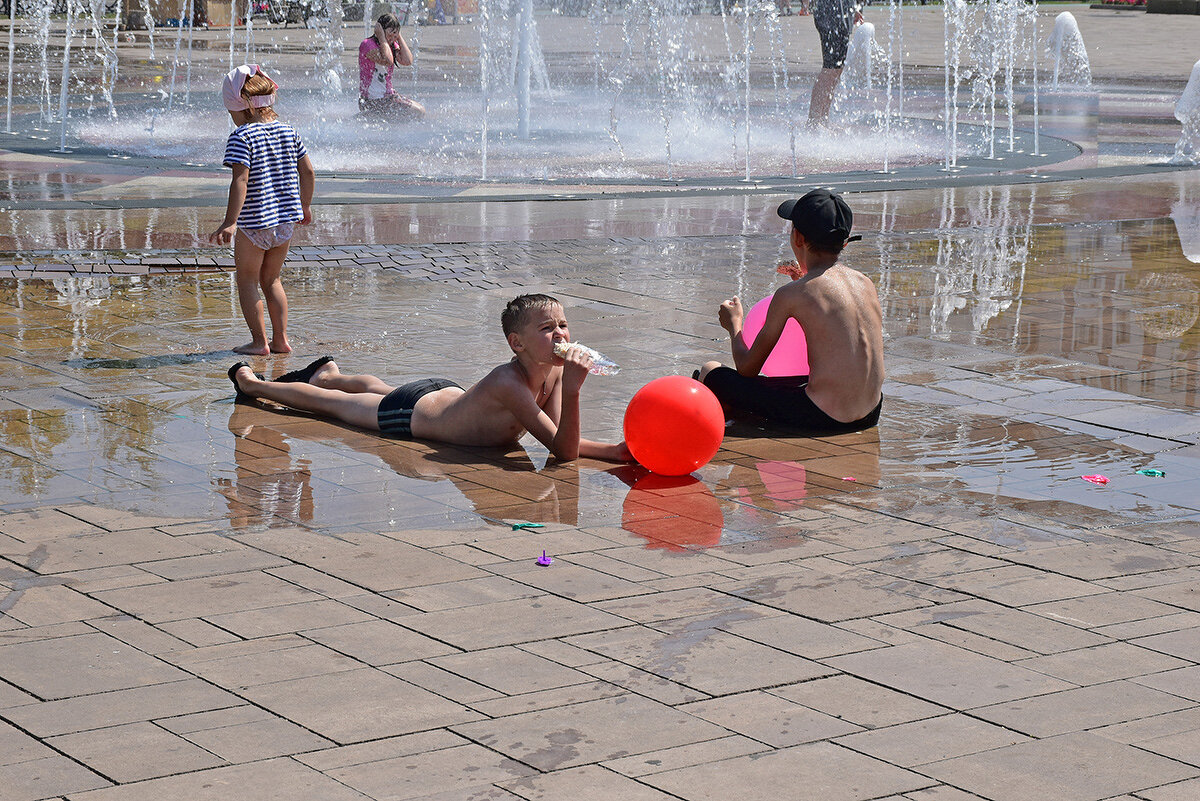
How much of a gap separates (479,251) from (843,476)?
5.39 metres

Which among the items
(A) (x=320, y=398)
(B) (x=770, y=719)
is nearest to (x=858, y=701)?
(B) (x=770, y=719)

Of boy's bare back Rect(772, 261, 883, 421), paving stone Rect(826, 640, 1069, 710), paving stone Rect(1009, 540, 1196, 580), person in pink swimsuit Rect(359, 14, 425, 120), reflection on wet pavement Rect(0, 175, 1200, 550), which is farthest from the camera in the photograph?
person in pink swimsuit Rect(359, 14, 425, 120)

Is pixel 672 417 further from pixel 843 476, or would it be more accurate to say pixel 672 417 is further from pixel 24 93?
pixel 24 93

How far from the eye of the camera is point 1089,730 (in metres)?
3.40

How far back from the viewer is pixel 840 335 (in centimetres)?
598

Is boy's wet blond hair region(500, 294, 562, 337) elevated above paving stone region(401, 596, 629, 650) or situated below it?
above

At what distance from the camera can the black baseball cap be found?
605 centimetres

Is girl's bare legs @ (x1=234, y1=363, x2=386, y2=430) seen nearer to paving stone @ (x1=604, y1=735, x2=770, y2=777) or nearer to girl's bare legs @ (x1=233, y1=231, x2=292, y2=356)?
girl's bare legs @ (x1=233, y1=231, x2=292, y2=356)

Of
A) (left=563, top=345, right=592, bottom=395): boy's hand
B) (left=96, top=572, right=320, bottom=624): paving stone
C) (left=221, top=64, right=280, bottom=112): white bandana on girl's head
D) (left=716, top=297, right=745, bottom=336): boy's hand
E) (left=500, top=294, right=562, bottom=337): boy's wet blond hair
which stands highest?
(left=221, top=64, right=280, bottom=112): white bandana on girl's head

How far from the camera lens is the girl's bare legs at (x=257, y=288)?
7.44 m

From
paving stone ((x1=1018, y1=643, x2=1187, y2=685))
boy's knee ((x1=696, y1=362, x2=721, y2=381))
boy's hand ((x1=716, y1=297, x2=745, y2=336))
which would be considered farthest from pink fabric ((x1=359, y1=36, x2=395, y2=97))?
paving stone ((x1=1018, y1=643, x2=1187, y2=685))

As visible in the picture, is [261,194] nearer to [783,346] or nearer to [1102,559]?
[783,346]

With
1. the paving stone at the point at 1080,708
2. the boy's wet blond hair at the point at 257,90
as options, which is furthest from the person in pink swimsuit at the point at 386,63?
the paving stone at the point at 1080,708

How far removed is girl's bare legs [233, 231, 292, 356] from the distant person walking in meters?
11.8
